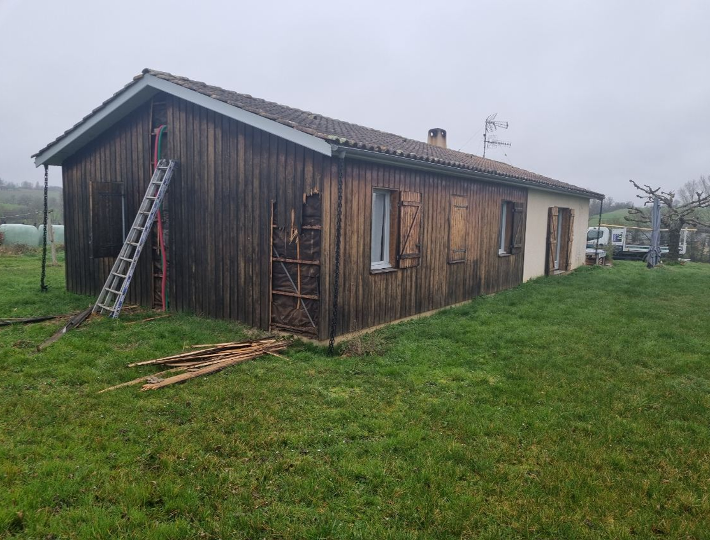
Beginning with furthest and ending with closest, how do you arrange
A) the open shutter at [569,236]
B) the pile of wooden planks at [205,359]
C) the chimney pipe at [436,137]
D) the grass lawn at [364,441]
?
the open shutter at [569,236] < the chimney pipe at [436,137] < the pile of wooden planks at [205,359] < the grass lawn at [364,441]

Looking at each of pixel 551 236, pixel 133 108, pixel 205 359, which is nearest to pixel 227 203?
pixel 205 359

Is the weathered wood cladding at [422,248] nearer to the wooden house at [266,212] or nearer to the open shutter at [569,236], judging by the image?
the wooden house at [266,212]

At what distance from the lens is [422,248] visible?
8.99 m

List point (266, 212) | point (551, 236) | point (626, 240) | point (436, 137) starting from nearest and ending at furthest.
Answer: point (266, 212) < point (551, 236) < point (436, 137) < point (626, 240)

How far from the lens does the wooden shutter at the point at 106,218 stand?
352 inches

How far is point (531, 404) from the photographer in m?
5.00

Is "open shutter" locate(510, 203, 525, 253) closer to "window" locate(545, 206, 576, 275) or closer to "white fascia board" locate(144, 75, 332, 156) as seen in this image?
"window" locate(545, 206, 576, 275)

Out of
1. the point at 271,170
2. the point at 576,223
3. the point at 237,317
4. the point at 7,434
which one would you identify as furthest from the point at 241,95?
the point at 576,223

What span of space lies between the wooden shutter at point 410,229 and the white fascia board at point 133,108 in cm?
228

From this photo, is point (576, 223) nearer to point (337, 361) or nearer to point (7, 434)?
point (337, 361)

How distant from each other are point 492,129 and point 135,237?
19929 mm

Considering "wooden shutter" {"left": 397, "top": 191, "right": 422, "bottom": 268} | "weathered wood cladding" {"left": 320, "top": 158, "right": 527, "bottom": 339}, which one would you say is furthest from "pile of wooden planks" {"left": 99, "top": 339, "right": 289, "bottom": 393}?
"wooden shutter" {"left": 397, "top": 191, "right": 422, "bottom": 268}

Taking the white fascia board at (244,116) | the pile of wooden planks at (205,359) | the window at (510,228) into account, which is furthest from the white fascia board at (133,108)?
the window at (510,228)

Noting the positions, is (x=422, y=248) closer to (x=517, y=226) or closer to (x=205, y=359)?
(x=205, y=359)
